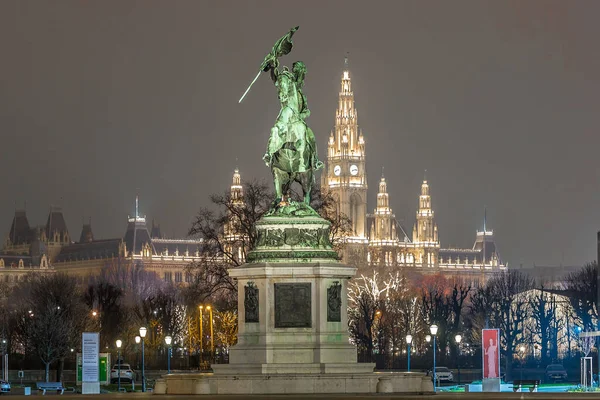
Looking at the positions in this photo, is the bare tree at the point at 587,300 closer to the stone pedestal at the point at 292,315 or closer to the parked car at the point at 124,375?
the parked car at the point at 124,375

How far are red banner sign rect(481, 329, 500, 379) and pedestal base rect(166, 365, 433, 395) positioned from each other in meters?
8.32

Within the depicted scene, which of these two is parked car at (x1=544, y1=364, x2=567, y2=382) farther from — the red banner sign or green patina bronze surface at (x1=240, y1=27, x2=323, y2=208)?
green patina bronze surface at (x1=240, y1=27, x2=323, y2=208)

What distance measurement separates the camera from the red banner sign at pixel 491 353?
6638 centimetres

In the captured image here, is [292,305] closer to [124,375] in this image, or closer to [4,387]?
[4,387]

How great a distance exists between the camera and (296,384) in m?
57.1

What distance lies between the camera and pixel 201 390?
57750 mm

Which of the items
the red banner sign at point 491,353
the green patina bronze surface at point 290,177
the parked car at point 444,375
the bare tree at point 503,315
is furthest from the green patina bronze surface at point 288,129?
the bare tree at point 503,315

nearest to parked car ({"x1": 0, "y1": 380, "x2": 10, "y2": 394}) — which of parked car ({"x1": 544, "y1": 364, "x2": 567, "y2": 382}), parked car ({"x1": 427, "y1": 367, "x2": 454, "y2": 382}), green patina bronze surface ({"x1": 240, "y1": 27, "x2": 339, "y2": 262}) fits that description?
parked car ({"x1": 427, "y1": 367, "x2": 454, "y2": 382})

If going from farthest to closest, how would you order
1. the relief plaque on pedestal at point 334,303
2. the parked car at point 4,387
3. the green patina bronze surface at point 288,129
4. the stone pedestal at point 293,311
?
the parked car at point 4,387 → the green patina bronze surface at point 288,129 → the relief plaque on pedestal at point 334,303 → the stone pedestal at point 293,311

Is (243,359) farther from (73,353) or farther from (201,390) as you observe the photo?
(73,353)

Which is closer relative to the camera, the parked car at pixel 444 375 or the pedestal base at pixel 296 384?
the pedestal base at pixel 296 384

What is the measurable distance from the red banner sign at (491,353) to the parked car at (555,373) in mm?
33762

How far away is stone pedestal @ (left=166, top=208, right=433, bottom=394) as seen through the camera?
58.5m

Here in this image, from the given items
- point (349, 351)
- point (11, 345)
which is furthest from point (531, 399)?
point (11, 345)
